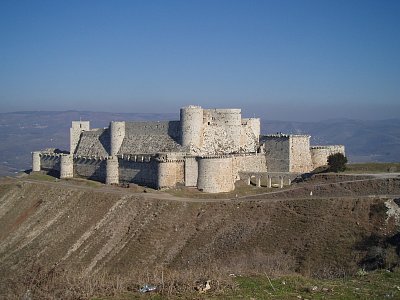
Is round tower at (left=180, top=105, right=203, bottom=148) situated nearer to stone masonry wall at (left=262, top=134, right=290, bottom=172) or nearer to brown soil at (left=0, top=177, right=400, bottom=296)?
stone masonry wall at (left=262, top=134, right=290, bottom=172)

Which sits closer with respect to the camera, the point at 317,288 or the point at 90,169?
the point at 317,288

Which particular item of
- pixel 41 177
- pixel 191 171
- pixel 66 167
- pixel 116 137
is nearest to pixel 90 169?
pixel 66 167

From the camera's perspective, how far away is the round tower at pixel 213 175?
186ft

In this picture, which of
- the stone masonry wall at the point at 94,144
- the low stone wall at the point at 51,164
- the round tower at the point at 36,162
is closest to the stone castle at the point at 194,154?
the stone masonry wall at the point at 94,144

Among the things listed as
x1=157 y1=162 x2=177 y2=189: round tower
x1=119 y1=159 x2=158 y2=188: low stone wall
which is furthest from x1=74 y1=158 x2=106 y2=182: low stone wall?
x1=157 y1=162 x2=177 y2=189: round tower

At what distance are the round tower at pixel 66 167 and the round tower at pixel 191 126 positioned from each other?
56.6ft

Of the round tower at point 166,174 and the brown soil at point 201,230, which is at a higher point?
the round tower at point 166,174

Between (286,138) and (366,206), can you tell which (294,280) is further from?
(286,138)

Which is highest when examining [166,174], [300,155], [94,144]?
[94,144]

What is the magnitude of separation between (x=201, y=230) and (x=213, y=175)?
1249 centimetres

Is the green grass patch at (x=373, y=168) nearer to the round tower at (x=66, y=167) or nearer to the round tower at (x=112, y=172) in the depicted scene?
the round tower at (x=112, y=172)

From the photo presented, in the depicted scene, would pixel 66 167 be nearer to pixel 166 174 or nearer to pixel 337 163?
pixel 166 174

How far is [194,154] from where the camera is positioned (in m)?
61.5

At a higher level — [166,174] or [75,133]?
[75,133]
